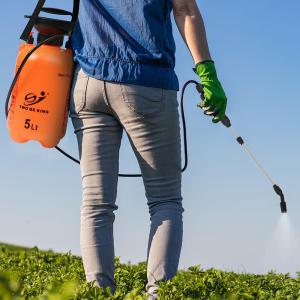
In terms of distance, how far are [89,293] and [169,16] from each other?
188cm

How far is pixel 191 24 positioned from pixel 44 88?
1.13 meters

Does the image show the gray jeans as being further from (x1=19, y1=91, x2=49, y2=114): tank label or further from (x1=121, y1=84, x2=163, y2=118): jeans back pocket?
(x1=19, y1=91, x2=49, y2=114): tank label

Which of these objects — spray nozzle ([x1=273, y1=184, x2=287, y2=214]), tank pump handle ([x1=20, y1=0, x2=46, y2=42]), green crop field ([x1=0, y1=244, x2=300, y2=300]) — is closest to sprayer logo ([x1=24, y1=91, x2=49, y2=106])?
tank pump handle ([x1=20, y1=0, x2=46, y2=42])

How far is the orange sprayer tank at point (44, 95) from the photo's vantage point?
439cm

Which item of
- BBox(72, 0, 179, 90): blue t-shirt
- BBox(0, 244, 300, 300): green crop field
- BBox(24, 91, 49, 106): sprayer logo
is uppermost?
BBox(72, 0, 179, 90): blue t-shirt

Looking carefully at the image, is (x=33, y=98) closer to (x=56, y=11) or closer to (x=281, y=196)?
(x=56, y=11)

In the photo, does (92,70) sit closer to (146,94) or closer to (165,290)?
(146,94)

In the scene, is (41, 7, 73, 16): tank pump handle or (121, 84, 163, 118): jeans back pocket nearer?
(121, 84, 163, 118): jeans back pocket

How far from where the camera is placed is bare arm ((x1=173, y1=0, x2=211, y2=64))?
4.11 meters

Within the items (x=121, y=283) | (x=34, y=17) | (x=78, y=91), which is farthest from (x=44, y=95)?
(x=121, y=283)

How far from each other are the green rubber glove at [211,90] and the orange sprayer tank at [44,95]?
3.03 feet

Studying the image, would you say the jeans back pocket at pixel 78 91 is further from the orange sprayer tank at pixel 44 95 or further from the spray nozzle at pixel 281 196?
the spray nozzle at pixel 281 196

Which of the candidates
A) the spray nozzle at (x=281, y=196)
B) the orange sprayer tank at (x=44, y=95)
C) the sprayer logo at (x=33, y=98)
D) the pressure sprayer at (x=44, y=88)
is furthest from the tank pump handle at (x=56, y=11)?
the spray nozzle at (x=281, y=196)

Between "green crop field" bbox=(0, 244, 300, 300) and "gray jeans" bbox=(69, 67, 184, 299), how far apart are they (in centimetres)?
19
